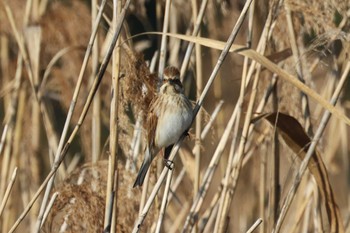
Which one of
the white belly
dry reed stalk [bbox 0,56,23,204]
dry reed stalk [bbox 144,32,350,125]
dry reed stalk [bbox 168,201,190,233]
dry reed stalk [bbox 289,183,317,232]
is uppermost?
dry reed stalk [bbox 144,32,350,125]

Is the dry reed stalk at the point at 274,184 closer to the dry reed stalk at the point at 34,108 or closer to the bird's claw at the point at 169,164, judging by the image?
the bird's claw at the point at 169,164

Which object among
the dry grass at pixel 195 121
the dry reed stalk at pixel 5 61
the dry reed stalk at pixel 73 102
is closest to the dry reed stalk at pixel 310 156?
the dry grass at pixel 195 121

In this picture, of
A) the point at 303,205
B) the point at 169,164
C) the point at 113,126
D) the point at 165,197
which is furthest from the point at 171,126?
the point at 303,205

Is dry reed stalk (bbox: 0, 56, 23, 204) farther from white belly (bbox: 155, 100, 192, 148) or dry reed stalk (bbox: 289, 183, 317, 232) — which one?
dry reed stalk (bbox: 289, 183, 317, 232)

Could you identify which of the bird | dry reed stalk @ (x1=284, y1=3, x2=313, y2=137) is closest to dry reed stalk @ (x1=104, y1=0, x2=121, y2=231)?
the bird

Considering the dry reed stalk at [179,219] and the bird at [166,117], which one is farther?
the dry reed stalk at [179,219]

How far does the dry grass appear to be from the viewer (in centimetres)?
218

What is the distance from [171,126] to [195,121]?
472mm

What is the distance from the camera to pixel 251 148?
3.22 m

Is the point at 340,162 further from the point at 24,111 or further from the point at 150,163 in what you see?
the point at 150,163

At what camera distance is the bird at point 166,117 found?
2.40m

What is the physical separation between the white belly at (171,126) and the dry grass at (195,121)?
55 mm

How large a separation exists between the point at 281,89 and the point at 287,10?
0.36 meters

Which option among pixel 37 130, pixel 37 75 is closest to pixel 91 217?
pixel 37 75
